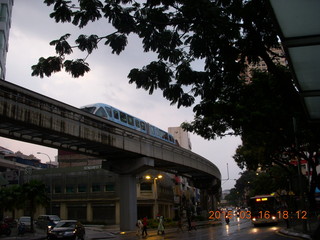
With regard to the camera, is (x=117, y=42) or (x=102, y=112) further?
(x=102, y=112)

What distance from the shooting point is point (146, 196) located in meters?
55.2

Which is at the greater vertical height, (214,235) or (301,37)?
(301,37)

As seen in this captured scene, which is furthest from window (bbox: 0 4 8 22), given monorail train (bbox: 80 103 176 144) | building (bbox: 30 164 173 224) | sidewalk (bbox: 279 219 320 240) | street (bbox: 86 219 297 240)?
sidewalk (bbox: 279 219 320 240)

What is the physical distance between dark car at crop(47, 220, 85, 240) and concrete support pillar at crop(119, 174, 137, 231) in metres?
9.66

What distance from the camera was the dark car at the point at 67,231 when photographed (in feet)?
76.9

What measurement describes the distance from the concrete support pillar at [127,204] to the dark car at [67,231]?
9.66 m

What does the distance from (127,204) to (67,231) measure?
10.6 meters

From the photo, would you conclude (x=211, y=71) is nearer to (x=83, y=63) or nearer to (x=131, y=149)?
(x=83, y=63)

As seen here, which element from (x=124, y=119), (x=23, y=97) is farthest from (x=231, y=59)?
(x=124, y=119)

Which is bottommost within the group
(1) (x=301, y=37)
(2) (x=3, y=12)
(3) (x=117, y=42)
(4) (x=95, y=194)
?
(4) (x=95, y=194)

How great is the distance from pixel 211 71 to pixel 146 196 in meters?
47.0

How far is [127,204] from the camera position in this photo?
3456cm

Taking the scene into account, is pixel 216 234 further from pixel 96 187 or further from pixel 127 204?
pixel 96 187

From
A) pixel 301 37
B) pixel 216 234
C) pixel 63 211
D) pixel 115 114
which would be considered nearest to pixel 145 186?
pixel 63 211
